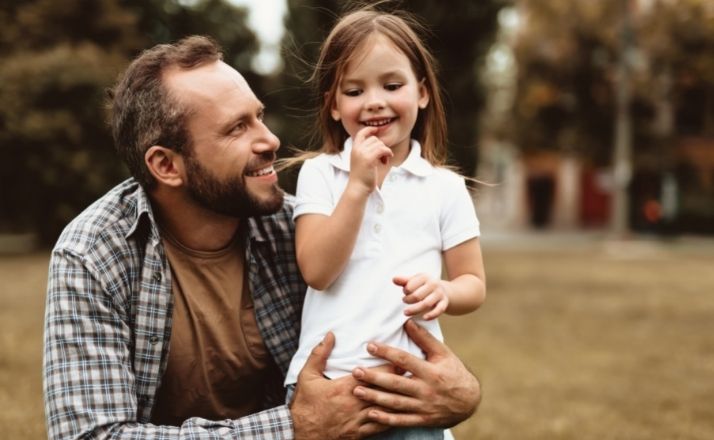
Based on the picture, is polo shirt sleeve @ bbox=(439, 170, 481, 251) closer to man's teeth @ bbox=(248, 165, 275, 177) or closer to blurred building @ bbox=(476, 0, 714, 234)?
man's teeth @ bbox=(248, 165, 275, 177)

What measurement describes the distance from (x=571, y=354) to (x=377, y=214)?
21.7ft

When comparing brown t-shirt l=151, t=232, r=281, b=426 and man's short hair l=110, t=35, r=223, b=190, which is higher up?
man's short hair l=110, t=35, r=223, b=190

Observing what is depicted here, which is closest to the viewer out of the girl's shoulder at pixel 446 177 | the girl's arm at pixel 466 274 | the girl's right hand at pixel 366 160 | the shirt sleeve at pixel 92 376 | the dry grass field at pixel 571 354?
the shirt sleeve at pixel 92 376

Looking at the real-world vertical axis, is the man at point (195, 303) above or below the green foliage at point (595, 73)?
below

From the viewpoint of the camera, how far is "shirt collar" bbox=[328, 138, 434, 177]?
2500 millimetres

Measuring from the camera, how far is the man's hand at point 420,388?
7.32ft

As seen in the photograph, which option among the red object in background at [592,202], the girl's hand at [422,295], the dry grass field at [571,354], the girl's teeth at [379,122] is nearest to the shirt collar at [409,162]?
the girl's teeth at [379,122]

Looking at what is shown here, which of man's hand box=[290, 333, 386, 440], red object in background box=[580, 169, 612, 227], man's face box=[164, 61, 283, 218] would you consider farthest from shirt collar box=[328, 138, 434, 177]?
red object in background box=[580, 169, 612, 227]

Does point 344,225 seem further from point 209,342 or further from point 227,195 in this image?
point 209,342

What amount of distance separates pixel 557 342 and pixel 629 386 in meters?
1.99

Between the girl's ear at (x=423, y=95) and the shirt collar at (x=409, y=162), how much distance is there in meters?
0.16

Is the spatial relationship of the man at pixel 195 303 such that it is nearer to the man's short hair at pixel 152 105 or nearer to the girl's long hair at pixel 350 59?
the man's short hair at pixel 152 105

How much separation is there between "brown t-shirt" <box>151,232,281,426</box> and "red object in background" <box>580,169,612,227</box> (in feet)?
122

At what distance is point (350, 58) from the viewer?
2518 millimetres
